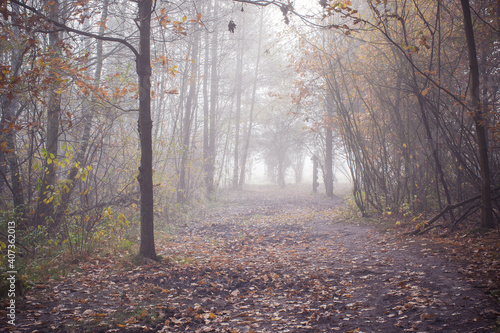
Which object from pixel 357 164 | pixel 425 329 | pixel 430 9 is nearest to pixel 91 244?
pixel 425 329

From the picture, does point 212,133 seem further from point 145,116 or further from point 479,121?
point 479,121

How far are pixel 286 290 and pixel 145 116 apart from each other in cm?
402

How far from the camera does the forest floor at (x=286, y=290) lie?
361 centimetres

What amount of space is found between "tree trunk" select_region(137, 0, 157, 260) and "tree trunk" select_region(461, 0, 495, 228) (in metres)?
5.55

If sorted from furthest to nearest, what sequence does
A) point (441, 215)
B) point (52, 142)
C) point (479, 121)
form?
point (52, 142), point (441, 215), point (479, 121)

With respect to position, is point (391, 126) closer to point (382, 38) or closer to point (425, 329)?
point (382, 38)

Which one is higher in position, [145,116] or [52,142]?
[145,116]

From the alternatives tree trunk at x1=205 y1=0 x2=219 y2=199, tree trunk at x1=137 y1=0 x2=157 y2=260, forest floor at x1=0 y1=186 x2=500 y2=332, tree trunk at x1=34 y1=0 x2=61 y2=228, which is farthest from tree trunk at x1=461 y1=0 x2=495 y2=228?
tree trunk at x1=205 y1=0 x2=219 y2=199

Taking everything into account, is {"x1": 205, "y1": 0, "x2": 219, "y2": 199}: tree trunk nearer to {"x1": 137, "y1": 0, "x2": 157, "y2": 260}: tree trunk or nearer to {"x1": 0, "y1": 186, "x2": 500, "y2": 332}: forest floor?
{"x1": 0, "y1": 186, "x2": 500, "y2": 332}: forest floor

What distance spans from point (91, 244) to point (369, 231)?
6950 mm

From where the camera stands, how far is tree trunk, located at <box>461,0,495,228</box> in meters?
5.24

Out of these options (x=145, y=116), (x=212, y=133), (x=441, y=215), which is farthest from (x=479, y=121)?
(x=212, y=133)

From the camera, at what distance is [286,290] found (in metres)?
4.93

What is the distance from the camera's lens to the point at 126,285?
505 centimetres
